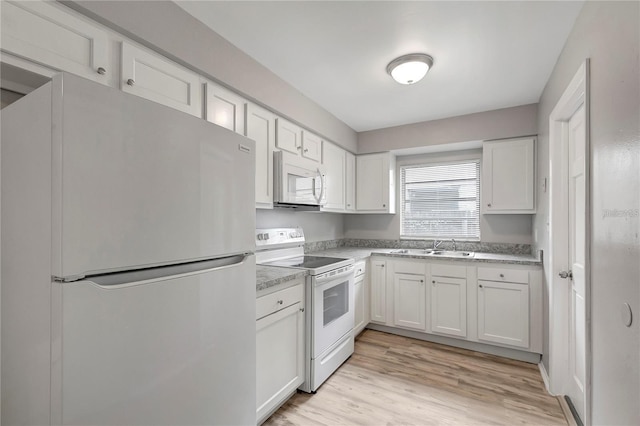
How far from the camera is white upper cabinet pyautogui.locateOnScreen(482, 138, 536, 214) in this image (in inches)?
117

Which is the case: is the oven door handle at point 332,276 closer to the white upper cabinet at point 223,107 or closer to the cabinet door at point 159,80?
the white upper cabinet at point 223,107

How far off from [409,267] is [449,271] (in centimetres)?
40

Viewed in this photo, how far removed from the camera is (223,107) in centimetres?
194

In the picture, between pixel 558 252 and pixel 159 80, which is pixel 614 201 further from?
pixel 159 80

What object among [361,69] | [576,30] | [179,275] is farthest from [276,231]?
[576,30]

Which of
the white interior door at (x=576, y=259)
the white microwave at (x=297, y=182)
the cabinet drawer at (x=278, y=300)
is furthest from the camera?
the white microwave at (x=297, y=182)

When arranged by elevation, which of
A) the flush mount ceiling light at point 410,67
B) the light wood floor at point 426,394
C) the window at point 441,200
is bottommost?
the light wood floor at point 426,394

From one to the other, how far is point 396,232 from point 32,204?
12.0 feet

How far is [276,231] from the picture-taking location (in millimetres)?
2803

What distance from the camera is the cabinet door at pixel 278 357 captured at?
176 centimetres

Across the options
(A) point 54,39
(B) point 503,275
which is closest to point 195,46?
(A) point 54,39

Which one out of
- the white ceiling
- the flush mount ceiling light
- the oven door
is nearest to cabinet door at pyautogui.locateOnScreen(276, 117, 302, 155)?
the white ceiling

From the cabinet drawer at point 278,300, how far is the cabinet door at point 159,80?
1.20 metres

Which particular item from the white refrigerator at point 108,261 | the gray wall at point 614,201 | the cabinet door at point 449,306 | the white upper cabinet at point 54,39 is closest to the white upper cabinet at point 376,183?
the cabinet door at point 449,306
